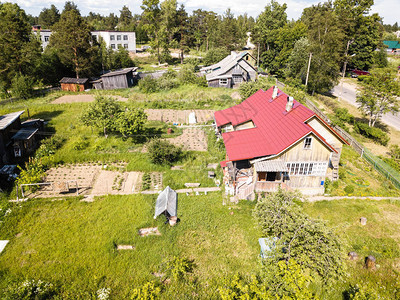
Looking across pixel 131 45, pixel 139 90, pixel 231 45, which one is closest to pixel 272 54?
pixel 231 45

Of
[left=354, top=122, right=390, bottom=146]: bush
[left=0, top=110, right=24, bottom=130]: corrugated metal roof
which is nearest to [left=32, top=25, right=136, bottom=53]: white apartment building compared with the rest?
[left=0, top=110, right=24, bottom=130]: corrugated metal roof

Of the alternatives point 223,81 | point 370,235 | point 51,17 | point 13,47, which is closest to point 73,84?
point 13,47

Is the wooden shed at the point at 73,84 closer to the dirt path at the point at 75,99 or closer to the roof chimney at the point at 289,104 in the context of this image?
the dirt path at the point at 75,99

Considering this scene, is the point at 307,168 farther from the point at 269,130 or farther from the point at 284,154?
the point at 269,130

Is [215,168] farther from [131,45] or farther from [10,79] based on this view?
[131,45]

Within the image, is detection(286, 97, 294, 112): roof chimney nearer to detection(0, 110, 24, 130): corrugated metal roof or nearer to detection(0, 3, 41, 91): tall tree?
detection(0, 110, 24, 130): corrugated metal roof

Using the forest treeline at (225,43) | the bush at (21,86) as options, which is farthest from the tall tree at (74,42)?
the bush at (21,86)
